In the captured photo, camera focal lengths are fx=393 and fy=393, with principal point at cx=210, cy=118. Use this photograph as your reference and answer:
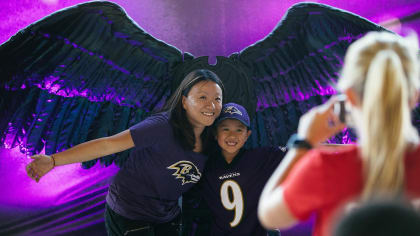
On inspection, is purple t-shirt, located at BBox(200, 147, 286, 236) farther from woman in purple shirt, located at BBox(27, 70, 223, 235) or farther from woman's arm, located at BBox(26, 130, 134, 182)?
woman's arm, located at BBox(26, 130, 134, 182)

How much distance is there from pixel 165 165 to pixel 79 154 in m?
0.34

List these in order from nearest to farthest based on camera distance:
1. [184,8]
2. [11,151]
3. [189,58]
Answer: [189,58] → [11,151] → [184,8]

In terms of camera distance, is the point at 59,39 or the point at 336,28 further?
the point at 336,28

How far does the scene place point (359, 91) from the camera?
691mm

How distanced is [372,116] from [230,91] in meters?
1.26

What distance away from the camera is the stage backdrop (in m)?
2.03

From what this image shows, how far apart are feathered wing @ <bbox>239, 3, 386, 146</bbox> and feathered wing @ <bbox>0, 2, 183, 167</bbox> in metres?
0.42

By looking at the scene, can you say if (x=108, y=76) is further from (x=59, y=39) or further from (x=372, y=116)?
(x=372, y=116)

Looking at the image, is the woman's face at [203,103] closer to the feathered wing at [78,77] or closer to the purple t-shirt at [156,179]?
the purple t-shirt at [156,179]

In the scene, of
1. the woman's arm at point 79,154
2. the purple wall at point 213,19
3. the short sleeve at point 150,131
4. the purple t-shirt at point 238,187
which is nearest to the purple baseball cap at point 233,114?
the purple t-shirt at point 238,187

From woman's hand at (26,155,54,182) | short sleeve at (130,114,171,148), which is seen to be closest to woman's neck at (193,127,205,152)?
short sleeve at (130,114,171,148)

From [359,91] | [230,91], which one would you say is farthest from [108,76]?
[359,91]

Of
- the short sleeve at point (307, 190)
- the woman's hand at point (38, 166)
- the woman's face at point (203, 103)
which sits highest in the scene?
the woman's face at point (203, 103)

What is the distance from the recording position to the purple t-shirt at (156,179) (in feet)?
5.03
